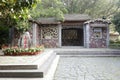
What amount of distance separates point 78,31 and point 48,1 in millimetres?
5018

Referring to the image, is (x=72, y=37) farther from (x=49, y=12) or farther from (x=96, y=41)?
(x=96, y=41)

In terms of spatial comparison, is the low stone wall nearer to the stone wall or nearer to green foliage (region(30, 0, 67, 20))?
green foliage (region(30, 0, 67, 20))

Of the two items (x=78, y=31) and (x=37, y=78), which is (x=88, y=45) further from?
(x=37, y=78)

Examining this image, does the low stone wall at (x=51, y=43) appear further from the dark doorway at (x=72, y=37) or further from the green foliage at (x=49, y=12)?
the dark doorway at (x=72, y=37)

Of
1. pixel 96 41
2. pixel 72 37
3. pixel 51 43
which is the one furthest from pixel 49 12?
pixel 72 37

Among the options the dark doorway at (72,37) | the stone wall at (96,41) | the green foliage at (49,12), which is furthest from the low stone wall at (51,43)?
the dark doorway at (72,37)

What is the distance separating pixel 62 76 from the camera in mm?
8812

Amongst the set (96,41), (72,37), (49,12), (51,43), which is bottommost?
(51,43)

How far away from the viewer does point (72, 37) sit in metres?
26.8

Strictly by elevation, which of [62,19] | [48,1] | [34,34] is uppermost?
[48,1]

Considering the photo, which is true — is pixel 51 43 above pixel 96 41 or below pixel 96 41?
below

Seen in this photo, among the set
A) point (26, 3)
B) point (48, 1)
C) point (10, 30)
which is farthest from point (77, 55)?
point (48, 1)

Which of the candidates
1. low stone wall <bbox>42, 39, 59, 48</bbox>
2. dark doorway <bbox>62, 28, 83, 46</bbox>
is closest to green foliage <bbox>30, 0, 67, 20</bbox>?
low stone wall <bbox>42, 39, 59, 48</bbox>

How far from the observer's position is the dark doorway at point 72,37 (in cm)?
2608
